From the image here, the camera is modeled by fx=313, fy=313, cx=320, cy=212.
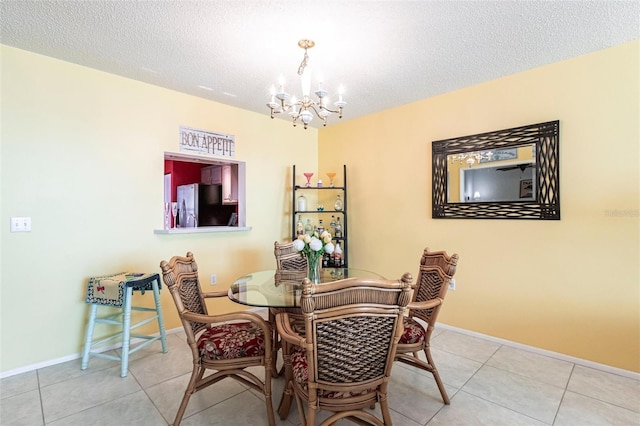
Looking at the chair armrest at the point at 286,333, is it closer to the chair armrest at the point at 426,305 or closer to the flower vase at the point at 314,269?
the flower vase at the point at 314,269

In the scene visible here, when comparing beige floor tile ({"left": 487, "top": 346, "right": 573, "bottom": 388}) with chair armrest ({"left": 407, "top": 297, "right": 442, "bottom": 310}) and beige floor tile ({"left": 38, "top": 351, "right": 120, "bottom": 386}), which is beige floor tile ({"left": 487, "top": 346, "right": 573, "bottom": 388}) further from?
beige floor tile ({"left": 38, "top": 351, "right": 120, "bottom": 386})

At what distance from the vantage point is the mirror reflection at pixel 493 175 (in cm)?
269

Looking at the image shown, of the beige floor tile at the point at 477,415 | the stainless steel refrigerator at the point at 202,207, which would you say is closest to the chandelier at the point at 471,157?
the beige floor tile at the point at 477,415

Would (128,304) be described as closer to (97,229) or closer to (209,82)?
(97,229)

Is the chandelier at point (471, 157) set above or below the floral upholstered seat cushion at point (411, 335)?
above

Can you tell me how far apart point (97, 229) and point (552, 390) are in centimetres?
368

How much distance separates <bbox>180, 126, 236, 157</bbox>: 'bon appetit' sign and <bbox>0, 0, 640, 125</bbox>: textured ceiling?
512 millimetres

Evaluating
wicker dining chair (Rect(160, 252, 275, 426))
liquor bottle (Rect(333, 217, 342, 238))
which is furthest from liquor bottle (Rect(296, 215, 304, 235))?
wicker dining chair (Rect(160, 252, 275, 426))

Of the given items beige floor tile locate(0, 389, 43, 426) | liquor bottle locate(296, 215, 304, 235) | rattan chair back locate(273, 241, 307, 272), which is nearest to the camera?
beige floor tile locate(0, 389, 43, 426)

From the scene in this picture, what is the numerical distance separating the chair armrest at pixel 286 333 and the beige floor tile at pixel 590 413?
1591 mm

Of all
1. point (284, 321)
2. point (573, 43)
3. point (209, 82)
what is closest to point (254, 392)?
point (284, 321)

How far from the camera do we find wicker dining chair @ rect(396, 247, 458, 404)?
6.23ft

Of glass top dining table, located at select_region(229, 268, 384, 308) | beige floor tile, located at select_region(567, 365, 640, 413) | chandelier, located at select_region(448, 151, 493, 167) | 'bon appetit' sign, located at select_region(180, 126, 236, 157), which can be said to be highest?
'bon appetit' sign, located at select_region(180, 126, 236, 157)

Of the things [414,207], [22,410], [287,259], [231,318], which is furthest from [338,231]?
[22,410]
